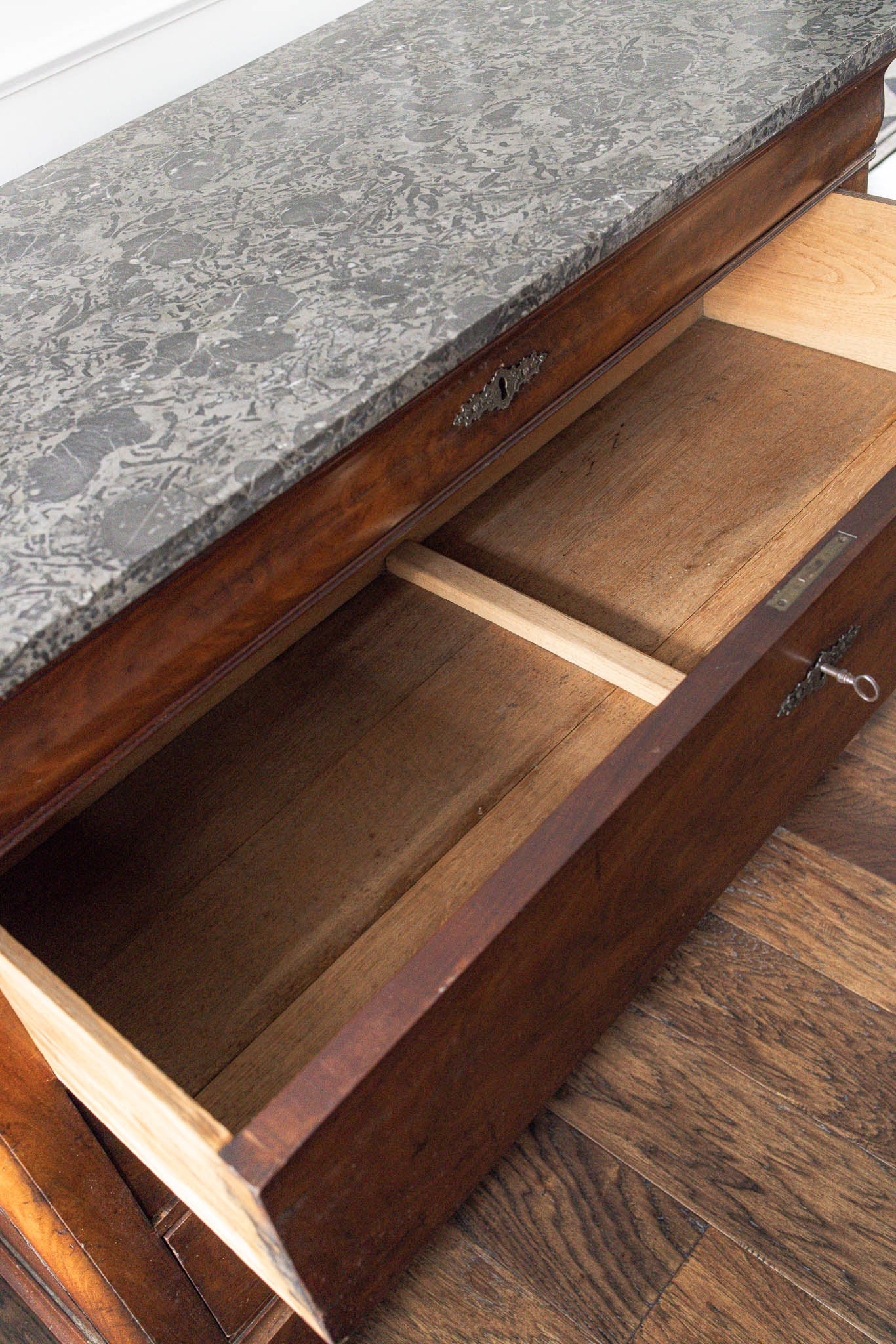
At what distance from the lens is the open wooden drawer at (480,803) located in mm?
529

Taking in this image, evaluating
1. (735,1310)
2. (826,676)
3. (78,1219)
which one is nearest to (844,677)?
(826,676)

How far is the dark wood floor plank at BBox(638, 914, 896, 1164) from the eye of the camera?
866mm

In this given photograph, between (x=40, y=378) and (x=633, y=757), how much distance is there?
0.41 metres

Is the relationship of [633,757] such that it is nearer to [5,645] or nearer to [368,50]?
[5,645]

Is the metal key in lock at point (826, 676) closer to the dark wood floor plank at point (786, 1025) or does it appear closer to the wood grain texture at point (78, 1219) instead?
the dark wood floor plank at point (786, 1025)

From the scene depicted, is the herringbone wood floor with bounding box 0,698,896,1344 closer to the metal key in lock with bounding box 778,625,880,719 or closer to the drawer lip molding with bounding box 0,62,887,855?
the metal key in lock with bounding box 778,625,880,719

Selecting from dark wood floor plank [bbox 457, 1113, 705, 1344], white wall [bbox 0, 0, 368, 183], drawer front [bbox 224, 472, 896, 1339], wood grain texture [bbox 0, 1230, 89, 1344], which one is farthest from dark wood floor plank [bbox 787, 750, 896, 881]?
white wall [bbox 0, 0, 368, 183]

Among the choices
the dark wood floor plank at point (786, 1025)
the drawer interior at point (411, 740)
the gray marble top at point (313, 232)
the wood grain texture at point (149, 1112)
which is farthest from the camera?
the dark wood floor plank at point (786, 1025)

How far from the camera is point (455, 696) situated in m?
0.87

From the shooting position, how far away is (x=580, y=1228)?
83 cm

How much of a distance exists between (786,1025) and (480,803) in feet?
1.08

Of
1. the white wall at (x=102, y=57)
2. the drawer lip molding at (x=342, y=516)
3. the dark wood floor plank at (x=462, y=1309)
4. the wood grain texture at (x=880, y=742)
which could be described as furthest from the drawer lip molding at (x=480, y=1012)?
the white wall at (x=102, y=57)

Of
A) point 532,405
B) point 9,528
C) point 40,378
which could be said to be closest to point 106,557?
point 9,528

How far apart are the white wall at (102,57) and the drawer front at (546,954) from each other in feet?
2.35
